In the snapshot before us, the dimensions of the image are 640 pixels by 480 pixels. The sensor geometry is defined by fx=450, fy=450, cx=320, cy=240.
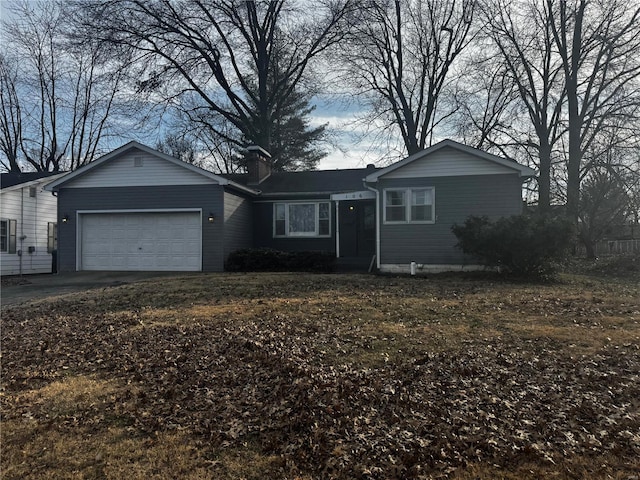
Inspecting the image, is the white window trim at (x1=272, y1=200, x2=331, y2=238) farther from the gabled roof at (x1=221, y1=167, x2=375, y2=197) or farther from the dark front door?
the dark front door

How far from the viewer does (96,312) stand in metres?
8.70

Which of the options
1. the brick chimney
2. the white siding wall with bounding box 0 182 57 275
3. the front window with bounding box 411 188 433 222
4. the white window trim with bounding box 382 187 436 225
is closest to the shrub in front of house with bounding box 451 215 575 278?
the white window trim with bounding box 382 187 436 225

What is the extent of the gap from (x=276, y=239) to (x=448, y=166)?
7694 millimetres

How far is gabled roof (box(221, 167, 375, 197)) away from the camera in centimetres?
1858

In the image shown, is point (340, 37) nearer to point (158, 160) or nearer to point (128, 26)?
point (128, 26)

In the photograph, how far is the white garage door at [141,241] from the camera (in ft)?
54.4

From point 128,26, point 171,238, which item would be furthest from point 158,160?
point 128,26

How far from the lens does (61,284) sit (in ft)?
44.5

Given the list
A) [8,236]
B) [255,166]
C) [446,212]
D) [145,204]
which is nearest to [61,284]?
[145,204]

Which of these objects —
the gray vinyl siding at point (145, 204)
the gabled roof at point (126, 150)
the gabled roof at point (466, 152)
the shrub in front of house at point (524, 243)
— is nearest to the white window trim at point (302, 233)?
the gabled roof at point (126, 150)

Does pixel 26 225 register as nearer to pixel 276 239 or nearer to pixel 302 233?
pixel 276 239

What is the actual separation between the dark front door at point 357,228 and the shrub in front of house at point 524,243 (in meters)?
5.91

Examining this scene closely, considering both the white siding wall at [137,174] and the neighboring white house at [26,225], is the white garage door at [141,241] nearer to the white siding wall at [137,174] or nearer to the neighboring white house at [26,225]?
the white siding wall at [137,174]

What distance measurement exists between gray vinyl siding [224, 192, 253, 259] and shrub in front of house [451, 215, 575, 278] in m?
8.45
